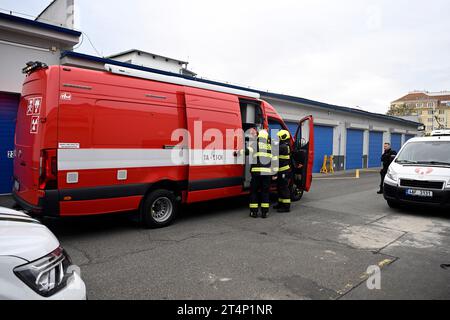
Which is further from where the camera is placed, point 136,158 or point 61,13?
point 61,13

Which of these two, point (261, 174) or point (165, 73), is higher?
point (165, 73)

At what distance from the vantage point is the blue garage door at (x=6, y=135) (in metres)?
8.57

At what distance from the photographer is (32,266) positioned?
6.55ft

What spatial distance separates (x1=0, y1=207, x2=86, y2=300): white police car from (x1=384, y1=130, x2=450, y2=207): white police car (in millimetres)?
7424

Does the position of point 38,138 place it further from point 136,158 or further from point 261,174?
point 261,174

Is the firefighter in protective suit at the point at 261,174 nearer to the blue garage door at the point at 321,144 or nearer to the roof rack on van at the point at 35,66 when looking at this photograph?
the roof rack on van at the point at 35,66

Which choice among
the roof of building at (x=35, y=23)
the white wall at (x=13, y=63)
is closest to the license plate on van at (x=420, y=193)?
the roof of building at (x=35, y=23)

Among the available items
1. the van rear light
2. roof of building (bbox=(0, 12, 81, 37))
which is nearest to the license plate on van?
the van rear light

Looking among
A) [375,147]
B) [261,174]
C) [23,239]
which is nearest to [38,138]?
[23,239]

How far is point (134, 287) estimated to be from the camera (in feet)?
11.7

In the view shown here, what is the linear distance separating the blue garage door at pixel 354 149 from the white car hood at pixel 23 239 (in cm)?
2108

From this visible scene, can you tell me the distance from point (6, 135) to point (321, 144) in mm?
15225

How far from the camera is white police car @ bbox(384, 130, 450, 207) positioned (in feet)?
23.8
